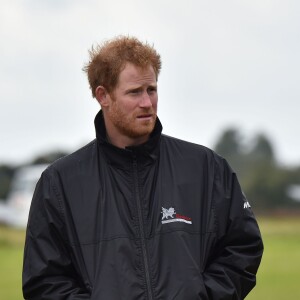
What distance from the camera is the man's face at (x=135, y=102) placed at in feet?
19.6

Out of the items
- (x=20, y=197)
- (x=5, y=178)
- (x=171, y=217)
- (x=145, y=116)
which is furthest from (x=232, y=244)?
(x=5, y=178)

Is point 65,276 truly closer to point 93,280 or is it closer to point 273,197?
point 93,280

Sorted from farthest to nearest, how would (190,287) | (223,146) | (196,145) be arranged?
(223,146) < (196,145) < (190,287)

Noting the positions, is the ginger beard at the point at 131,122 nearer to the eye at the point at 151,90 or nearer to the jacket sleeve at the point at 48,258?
the eye at the point at 151,90

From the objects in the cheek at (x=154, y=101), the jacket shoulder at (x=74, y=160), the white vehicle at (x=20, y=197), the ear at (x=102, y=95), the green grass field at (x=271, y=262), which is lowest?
the green grass field at (x=271, y=262)

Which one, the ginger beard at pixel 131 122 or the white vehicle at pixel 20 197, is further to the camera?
the white vehicle at pixel 20 197

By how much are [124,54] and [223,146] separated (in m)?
55.7

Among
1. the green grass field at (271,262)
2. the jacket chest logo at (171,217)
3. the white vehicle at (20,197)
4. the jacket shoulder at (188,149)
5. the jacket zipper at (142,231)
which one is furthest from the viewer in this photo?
the white vehicle at (20,197)

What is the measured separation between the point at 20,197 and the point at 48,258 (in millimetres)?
43425

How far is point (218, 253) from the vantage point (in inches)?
240

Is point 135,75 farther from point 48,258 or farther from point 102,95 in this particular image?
point 48,258

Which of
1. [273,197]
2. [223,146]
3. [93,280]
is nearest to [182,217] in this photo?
[93,280]

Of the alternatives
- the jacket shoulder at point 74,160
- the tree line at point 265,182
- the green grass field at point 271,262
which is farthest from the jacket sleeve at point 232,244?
the tree line at point 265,182

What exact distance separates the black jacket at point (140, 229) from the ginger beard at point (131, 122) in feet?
0.28
